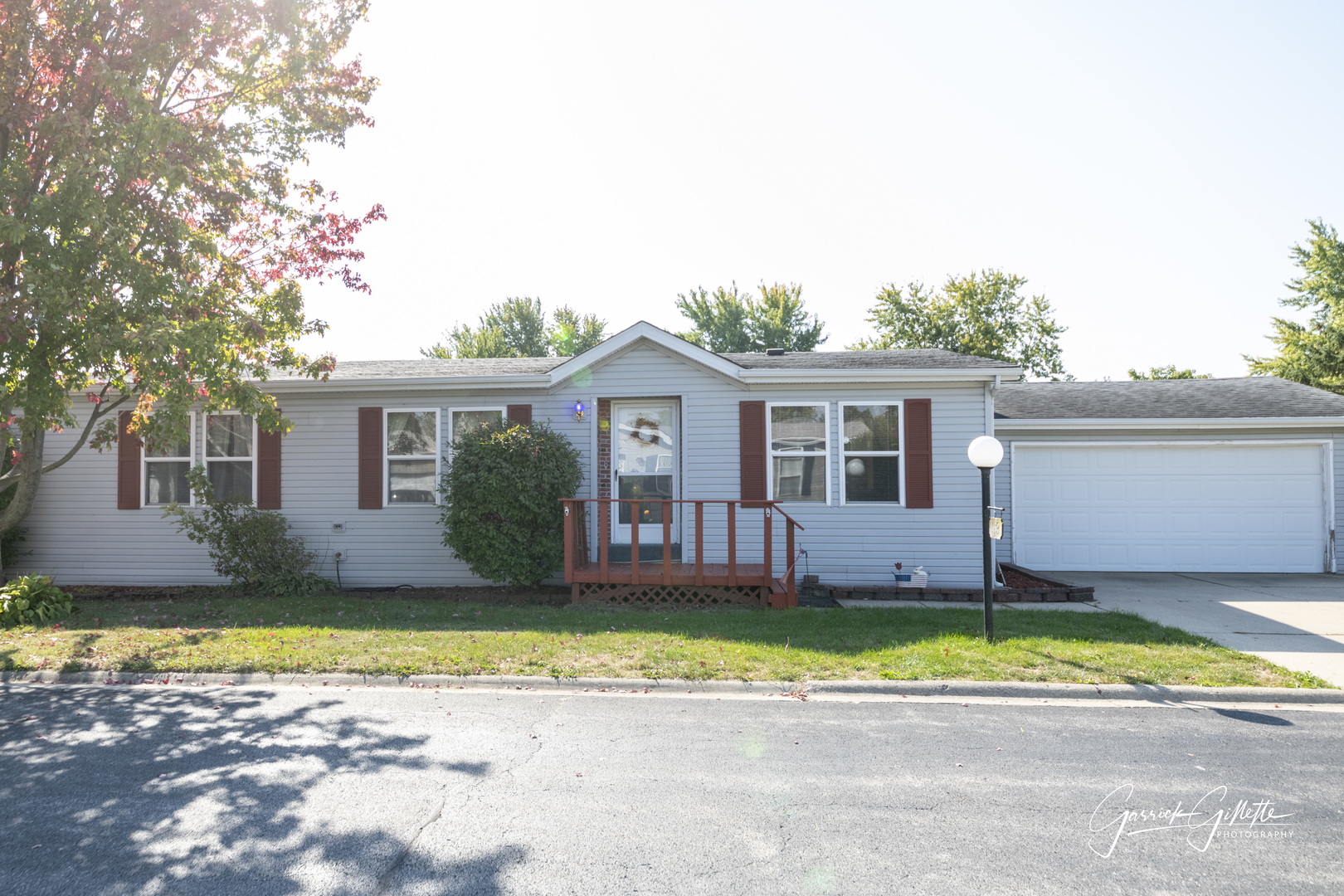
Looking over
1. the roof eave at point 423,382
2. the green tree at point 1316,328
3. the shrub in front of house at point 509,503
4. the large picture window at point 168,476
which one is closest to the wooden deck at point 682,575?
the shrub in front of house at point 509,503

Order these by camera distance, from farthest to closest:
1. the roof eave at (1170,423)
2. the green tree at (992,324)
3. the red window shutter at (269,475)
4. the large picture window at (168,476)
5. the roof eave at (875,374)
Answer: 1. the green tree at (992,324)
2. the roof eave at (1170,423)
3. the large picture window at (168,476)
4. the red window shutter at (269,475)
5. the roof eave at (875,374)

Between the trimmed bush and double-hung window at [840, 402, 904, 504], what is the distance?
9541mm

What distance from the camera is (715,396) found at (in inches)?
393

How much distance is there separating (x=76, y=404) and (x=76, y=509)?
161cm

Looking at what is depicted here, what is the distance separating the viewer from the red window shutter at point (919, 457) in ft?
32.0

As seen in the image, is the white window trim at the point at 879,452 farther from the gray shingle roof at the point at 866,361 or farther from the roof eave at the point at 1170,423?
the roof eave at the point at 1170,423

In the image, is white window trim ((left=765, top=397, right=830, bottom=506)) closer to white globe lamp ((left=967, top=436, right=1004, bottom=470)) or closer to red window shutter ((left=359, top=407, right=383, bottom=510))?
white globe lamp ((left=967, top=436, right=1004, bottom=470))

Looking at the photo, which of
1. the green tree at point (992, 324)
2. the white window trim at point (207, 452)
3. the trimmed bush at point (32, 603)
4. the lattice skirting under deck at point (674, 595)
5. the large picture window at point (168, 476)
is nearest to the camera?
the trimmed bush at point (32, 603)

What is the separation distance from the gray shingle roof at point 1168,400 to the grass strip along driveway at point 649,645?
17.0ft

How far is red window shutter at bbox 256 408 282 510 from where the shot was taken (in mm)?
10461

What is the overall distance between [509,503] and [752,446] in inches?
131

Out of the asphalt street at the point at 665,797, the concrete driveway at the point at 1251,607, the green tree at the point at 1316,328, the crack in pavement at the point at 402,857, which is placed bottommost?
the asphalt street at the point at 665,797

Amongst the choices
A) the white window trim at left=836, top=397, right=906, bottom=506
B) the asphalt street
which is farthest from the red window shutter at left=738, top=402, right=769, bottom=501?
the asphalt street

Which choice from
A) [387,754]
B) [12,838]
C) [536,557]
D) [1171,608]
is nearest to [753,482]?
[536,557]
